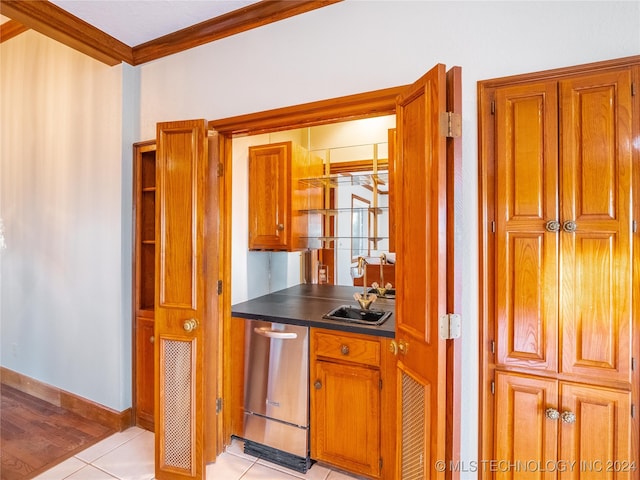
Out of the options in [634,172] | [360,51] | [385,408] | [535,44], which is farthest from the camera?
[385,408]

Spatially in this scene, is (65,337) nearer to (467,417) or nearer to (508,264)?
(467,417)

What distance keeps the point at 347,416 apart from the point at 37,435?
2.19 metres

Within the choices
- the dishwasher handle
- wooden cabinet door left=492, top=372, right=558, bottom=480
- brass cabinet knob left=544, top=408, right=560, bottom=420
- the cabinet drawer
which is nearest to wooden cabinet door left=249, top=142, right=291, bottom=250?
the dishwasher handle

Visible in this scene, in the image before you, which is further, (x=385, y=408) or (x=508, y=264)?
(x=385, y=408)

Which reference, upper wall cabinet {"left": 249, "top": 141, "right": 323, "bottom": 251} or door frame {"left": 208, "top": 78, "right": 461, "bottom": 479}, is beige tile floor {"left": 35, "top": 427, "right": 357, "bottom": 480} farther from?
upper wall cabinet {"left": 249, "top": 141, "right": 323, "bottom": 251}

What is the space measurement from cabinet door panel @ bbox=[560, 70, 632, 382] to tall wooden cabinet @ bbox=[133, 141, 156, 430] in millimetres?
2403

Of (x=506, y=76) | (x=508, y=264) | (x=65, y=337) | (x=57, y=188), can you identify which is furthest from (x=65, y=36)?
(x=508, y=264)

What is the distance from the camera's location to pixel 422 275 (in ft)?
3.81

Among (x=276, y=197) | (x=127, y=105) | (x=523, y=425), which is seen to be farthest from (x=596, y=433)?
(x=127, y=105)

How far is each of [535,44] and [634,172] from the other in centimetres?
63

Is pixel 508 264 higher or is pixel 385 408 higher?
pixel 508 264

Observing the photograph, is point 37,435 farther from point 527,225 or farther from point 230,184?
point 527,225

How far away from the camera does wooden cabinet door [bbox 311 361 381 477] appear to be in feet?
5.69

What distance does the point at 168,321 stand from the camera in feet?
5.96
